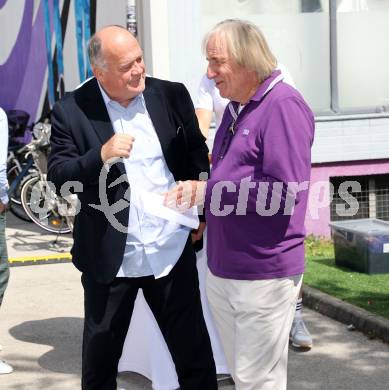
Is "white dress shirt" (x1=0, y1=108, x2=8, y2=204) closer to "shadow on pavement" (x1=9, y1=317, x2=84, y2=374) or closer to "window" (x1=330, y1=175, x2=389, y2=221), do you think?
"shadow on pavement" (x1=9, y1=317, x2=84, y2=374)

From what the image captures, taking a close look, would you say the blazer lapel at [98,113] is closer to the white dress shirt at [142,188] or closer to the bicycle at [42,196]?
the white dress shirt at [142,188]

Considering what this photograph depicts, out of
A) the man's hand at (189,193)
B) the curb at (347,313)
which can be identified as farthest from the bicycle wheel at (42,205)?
the man's hand at (189,193)

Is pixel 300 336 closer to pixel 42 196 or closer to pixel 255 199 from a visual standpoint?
pixel 255 199

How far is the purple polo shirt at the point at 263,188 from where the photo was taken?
4.12m

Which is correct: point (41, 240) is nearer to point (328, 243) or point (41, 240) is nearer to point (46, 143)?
point (46, 143)

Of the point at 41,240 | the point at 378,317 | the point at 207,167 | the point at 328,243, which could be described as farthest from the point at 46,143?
the point at 207,167

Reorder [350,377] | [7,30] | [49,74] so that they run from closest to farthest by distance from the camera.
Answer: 1. [350,377]
2. [49,74]
3. [7,30]

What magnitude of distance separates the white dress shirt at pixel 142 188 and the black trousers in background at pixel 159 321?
9 cm

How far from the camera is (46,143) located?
12398 mm

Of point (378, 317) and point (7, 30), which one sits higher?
point (7, 30)

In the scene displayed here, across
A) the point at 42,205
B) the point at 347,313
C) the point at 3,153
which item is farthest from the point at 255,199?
the point at 42,205

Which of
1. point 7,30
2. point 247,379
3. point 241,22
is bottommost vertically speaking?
point 247,379

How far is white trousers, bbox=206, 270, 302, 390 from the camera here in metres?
4.35

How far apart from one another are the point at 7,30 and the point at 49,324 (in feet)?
42.4
